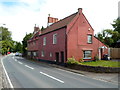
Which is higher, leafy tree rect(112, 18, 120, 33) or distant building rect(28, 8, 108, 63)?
leafy tree rect(112, 18, 120, 33)

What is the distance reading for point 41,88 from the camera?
29.8 feet

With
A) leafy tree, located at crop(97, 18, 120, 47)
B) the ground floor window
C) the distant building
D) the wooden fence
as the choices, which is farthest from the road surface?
leafy tree, located at crop(97, 18, 120, 47)

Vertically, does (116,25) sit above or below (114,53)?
above

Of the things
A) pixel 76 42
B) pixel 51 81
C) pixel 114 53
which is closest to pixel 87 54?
pixel 76 42

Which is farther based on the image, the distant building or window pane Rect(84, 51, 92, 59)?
window pane Rect(84, 51, 92, 59)

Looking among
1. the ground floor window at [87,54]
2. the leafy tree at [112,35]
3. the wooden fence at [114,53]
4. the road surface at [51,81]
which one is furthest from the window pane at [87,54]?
the leafy tree at [112,35]

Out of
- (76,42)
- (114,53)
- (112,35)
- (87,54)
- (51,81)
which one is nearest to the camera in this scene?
(51,81)

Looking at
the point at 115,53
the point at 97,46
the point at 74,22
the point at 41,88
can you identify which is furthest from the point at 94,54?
the point at 41,88

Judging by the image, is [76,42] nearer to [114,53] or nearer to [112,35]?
[114,53]

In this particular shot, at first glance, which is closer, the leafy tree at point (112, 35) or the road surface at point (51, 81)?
the road surface at point (51, 81)

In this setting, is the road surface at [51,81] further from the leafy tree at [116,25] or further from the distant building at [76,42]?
the leafy tree at [116,25]

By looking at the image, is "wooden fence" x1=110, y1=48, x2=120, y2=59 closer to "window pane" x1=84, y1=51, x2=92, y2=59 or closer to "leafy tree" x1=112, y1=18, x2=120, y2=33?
"window pane" x1=84, y1=51, x2=92, y2=59

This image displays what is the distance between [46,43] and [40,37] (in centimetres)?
499

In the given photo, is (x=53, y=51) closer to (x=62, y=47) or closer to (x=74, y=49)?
(x=62, y=47)
